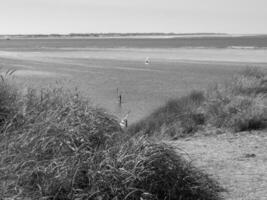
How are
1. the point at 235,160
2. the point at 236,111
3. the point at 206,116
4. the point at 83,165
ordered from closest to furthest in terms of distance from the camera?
1. the point at 83,165
2. the point at 235,160
3. the point at 236,111
4. the point at 206,116

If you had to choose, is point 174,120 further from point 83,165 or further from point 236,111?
point 83,165

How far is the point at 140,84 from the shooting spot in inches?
840

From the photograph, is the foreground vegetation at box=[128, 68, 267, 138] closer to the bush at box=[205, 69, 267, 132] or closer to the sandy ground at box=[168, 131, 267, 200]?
the bush at box=[205, 69, 267, 132]

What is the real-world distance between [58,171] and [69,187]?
0.67ft

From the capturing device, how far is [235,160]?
22.2ft

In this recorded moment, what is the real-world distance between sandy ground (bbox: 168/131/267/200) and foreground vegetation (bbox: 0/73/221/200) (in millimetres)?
330

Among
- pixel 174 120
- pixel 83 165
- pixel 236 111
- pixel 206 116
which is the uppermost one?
pixel 83 165

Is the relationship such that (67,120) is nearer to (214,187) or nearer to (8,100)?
(8,100)

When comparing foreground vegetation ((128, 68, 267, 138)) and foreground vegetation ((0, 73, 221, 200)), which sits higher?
foreground vegetation ((0, 73, 221, 200))

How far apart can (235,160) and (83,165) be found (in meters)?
2.90

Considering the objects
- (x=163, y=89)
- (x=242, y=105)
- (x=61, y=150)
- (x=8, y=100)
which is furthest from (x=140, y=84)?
(x=61, y=150)

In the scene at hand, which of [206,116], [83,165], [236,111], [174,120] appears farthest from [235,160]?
[174,120]

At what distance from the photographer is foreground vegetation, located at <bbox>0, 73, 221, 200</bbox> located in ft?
14.5

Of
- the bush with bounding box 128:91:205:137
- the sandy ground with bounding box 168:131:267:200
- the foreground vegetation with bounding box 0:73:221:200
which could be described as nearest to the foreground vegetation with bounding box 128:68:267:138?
the bush with bounding box 128:91:205:137
